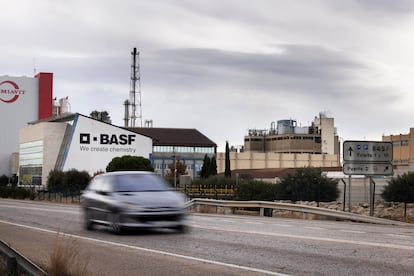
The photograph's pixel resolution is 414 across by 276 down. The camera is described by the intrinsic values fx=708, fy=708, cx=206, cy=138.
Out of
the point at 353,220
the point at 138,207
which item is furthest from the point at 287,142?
the point at 138,207

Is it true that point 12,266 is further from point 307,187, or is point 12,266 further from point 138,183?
point 307,187

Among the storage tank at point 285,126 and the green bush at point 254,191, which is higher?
the storage tank at point 285,126

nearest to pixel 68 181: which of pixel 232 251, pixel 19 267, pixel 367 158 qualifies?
pixel 367 158

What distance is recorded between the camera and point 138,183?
18.3m

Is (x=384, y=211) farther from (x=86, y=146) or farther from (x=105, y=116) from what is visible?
(x=105, y=116)

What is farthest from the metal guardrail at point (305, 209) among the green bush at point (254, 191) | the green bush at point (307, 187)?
the green bush at point (254, 191)

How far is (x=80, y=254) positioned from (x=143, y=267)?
2.34 m

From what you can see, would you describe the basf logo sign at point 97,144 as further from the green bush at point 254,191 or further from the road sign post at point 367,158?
the road sign post at point 367,158

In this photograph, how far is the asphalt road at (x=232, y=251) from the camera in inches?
430

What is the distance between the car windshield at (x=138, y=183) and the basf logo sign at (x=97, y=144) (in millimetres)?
98438

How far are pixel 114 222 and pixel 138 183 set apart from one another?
4.30ft

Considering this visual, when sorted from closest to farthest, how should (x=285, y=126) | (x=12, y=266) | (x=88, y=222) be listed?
(x=12, y=266)
(x=88, y=222)
(x=285, y=126)

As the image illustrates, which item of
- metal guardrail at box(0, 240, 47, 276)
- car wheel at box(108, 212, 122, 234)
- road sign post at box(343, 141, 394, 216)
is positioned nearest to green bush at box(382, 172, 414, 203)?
road sign post at box(343, 141, 394, 216)

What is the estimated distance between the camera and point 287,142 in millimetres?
167250
